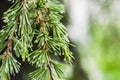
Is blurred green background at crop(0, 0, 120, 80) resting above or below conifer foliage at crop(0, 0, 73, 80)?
below

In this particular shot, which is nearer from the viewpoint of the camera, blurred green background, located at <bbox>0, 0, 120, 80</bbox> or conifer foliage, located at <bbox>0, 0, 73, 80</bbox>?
conifer foliage, located at <bbox>0, 0, 73, 80</bbox>

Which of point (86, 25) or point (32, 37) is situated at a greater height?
point (32, 37)

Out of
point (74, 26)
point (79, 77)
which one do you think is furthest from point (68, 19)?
point (79, 77)

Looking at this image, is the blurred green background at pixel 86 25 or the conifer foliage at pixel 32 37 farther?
the blurred green background at pixel 86 25

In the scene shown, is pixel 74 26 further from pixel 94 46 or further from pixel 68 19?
pixel 94 46

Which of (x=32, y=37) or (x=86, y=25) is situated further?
(x=86, y=25)

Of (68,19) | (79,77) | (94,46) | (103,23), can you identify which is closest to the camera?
(68,19)

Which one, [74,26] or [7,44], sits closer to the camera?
[7,44]

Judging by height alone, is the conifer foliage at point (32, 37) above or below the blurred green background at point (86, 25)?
above
